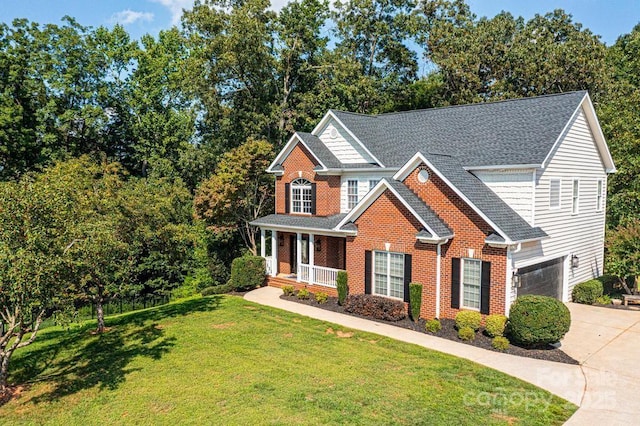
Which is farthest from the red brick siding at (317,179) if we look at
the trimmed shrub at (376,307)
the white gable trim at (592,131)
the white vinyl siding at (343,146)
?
the white gable trim at (592,131)

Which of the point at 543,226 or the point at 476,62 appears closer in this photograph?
the point at 543,226

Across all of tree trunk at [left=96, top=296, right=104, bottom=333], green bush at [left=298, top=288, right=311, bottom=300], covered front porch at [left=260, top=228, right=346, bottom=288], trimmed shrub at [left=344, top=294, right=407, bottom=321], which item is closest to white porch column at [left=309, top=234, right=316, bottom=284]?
covered front porch at [left=260, top=228, right=346, bottom=288]

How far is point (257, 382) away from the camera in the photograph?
35.8 ft

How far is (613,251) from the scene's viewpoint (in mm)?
18750

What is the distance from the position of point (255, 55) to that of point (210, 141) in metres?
8.15

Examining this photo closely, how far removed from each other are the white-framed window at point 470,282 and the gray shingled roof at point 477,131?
4167 mm

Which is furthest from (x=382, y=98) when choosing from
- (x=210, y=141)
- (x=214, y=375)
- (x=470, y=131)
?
(x=214, y=375)

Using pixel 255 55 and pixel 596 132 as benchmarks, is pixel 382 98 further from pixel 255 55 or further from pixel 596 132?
pixel 596 132

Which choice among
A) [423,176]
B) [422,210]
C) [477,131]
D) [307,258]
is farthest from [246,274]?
[477,131]

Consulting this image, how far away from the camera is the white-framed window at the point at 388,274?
17062 millimetres

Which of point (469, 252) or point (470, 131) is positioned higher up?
point (470, 131)

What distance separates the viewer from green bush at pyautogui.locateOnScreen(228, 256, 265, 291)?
877 inches

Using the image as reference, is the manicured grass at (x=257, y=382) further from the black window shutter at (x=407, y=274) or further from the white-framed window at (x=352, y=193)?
the white-framed window at (x=352, y=193)

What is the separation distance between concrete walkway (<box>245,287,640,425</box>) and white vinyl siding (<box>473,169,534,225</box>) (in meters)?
4.46
